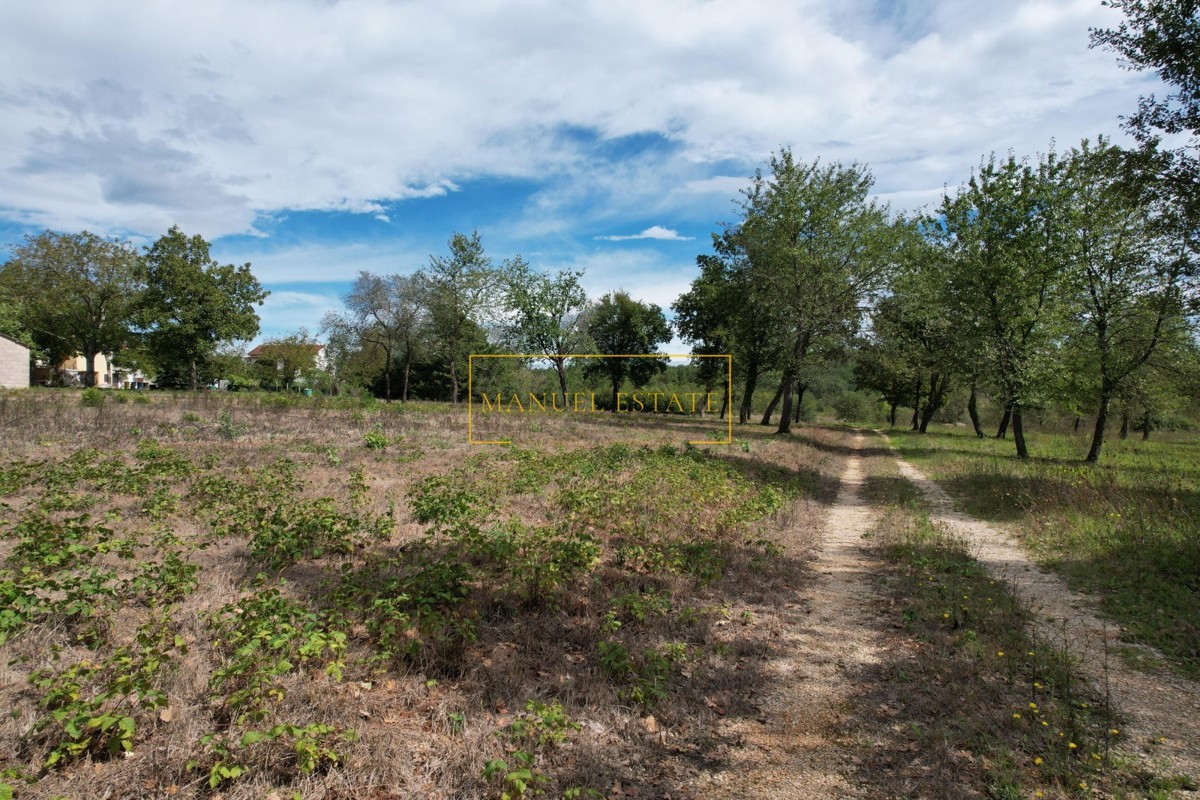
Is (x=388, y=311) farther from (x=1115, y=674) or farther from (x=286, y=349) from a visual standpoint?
(x=1115, y=674)

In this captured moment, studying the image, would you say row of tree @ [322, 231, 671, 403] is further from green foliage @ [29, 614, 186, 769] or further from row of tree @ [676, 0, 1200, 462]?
green foliage @ [29, 614, 186, 769]

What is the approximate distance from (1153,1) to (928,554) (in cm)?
921

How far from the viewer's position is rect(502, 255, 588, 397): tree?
155 ft

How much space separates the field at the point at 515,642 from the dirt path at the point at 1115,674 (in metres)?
0.18

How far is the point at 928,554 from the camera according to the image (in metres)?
9.02

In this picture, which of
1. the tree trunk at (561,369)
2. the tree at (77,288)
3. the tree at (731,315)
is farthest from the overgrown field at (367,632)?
the tree at (77,288)

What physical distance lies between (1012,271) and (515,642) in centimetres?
2334

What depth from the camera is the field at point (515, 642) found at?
363 cm

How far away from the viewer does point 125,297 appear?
4850 cm

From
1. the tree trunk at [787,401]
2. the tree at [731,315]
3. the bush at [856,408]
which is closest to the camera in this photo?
the tree trunk at [787,401]

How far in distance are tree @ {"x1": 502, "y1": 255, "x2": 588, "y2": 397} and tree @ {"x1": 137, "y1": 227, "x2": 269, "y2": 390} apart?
23.3 metres

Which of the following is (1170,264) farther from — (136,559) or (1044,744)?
(136,559)

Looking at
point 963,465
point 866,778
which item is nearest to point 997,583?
point 866,778

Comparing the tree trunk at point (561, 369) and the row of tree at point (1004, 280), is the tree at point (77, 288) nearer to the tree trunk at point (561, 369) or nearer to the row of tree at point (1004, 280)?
the tree trunk at point (561, 369)
